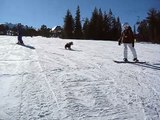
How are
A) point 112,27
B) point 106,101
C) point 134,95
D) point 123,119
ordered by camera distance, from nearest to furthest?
point 123,119 → point 106,101 → point 134,95 → point 112,27

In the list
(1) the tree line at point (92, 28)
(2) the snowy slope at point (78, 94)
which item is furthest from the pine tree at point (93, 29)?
(2) the snowy slope at point (78, 94)

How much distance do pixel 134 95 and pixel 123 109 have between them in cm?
96

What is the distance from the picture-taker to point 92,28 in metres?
75.8

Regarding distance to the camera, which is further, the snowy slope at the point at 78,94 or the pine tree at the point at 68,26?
the pine tree at the point at 68,26

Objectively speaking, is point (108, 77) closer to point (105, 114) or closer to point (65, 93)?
point (65, 93)

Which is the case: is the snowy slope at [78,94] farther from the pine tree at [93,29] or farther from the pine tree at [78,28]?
the pine tree at [78,28]

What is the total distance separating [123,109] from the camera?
17.9 ft

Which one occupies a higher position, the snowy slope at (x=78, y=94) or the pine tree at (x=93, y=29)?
the pine tree at (x=93, y=29)

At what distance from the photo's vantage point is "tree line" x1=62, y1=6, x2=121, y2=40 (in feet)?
249

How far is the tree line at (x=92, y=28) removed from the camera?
75.9m

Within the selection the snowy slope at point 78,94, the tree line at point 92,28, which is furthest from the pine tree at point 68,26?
the snowy slope at point 78,94

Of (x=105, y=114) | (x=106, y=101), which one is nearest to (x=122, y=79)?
(x=106, y=101)

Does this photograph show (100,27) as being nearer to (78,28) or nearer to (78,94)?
(78,28)

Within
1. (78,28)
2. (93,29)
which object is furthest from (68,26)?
(93,29)
